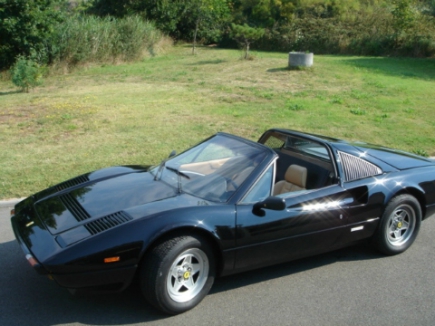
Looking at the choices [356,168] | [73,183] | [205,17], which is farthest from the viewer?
[205,17]

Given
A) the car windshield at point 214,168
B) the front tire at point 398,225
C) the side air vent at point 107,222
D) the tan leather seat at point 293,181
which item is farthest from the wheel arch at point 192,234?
the front tire at point 398,225

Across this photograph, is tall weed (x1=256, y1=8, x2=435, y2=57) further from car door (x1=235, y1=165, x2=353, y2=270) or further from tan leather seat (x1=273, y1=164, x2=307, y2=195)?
car door (x1=235, y1=165, x2=353, y2=270)

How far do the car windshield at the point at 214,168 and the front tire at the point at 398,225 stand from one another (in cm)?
149

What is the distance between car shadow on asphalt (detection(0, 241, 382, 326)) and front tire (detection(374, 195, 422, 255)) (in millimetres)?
790

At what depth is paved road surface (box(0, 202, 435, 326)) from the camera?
3922 millimetres

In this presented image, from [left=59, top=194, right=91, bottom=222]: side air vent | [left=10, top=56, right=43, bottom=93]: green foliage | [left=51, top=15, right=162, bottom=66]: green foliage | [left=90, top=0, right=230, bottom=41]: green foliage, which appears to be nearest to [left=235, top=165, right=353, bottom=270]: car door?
[left=59, top=194, right=91, bottom=222]: side air vent

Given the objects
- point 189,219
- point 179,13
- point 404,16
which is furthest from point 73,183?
point 179,13

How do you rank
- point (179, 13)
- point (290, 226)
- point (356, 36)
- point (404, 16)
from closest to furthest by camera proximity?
point (290, 226) < point (404, 16) < point (356, 36) < point (179, 13)

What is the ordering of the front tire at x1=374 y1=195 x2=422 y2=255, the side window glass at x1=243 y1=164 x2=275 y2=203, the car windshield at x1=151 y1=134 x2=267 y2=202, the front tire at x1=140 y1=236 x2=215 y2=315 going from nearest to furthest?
the front tire at x1=140 y1=236 x2=215 y2=315
the side window glass at x1=243 y1=164 x2=275 y2=203
the car windshield at x1=151 y1=134 x2=267 y2=202
the front tire at x1=374 y1=195 x2=422 y2=255

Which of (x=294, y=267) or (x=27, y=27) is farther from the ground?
(x=27, y=27)

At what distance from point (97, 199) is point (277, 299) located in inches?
70.7

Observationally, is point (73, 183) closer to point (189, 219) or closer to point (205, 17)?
point (189, 219)

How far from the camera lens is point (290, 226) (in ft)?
14.6

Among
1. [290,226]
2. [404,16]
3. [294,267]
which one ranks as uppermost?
[404,16]
